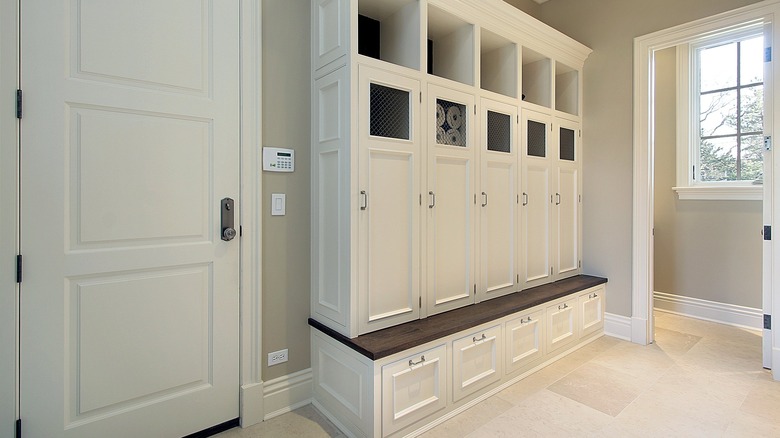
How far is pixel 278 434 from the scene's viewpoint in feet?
6.20

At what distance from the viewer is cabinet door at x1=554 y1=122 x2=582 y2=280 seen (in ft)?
10.2

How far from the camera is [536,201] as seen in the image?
290cm

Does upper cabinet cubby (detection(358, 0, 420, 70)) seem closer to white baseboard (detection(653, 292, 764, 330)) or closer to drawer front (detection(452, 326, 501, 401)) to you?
drawer front (detection(452, 326, 501, 401))

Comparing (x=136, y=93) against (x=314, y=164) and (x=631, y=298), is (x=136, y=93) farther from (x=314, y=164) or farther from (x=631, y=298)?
(x=631, y=298)

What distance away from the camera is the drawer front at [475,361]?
2072 millimetres

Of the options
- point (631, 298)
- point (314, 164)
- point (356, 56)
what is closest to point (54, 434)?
point (314, 164)

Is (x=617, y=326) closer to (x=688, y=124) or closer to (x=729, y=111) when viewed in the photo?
(x=688, y=124)

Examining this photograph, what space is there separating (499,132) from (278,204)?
60.7 inches

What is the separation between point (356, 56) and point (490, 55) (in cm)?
140

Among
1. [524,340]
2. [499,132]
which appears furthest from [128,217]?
[524,340]

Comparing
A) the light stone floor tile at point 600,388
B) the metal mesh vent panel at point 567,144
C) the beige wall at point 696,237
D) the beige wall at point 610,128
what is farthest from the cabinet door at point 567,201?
the beige wall at point 696,237

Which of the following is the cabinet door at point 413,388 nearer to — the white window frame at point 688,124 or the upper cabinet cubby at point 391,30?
the upper cabinet cubby at point 391,30

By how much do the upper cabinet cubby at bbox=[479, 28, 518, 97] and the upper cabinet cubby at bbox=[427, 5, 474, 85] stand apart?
0.69 feet

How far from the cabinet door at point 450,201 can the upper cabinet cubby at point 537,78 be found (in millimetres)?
967
